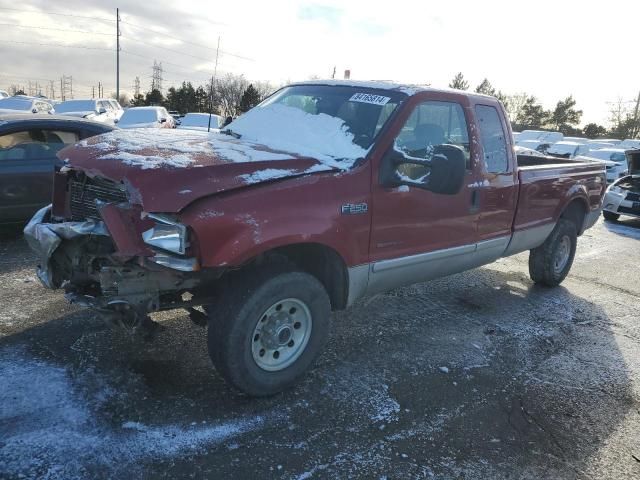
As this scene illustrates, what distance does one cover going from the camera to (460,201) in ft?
14.4

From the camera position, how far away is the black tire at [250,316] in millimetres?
3102

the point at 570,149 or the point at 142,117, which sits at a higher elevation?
the point at 570,149

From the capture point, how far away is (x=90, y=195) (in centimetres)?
336

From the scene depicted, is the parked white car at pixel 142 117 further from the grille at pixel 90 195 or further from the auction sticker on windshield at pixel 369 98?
the grille at pixel 90 195

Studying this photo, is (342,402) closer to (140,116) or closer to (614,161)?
(140,116)

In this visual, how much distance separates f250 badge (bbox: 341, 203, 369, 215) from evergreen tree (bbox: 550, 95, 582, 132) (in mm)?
58019

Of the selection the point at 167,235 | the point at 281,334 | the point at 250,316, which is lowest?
the point at 281,334

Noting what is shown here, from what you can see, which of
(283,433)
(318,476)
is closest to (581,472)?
(318,476)

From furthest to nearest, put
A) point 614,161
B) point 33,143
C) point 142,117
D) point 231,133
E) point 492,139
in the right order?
Result: point 614,161
point 142,117
point 33,143
point 492,139
point 231,133

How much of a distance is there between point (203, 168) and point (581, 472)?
9.31 ft

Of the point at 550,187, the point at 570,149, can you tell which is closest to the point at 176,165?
the point at 550,187

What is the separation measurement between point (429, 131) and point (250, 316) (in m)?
2.18

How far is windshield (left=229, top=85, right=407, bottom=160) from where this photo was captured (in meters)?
3.79

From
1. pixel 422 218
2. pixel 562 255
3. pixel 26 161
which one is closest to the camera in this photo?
pixel 422 218
